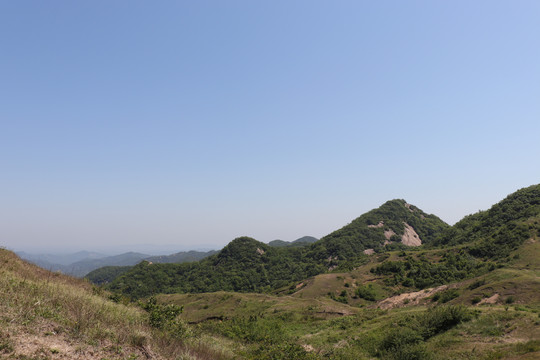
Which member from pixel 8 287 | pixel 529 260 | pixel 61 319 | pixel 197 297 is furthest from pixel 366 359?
pixel 529 260

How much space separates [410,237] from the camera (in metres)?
135

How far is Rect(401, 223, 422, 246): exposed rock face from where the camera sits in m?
131

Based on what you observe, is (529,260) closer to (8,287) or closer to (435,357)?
(435,357)

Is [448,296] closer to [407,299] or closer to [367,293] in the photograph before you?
[407,299]

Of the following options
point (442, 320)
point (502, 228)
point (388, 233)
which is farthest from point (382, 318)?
point (388, 233)

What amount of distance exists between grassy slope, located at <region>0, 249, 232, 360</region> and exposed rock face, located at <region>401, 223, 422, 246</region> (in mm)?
142359

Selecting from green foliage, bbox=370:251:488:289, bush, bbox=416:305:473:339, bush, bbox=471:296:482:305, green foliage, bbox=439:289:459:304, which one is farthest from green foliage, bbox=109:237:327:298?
bush, bbox=416:305:473:339

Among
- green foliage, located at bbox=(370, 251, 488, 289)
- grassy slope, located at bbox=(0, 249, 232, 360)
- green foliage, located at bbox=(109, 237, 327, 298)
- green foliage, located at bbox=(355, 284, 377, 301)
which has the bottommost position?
green foliage, located at bbox=(109, 237, 327, 298)

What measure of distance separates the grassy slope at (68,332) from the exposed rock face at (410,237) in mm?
142359

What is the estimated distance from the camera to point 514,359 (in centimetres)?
1240

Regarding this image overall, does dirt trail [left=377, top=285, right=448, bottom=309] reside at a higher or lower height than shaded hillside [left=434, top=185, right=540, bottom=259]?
lower

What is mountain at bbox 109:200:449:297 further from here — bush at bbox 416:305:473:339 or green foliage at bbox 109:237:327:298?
bush at bbox 416:305:473:339

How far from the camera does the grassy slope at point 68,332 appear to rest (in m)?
6.92

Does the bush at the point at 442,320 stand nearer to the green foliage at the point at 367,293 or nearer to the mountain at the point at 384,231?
the green foliage at the point at 367,293
